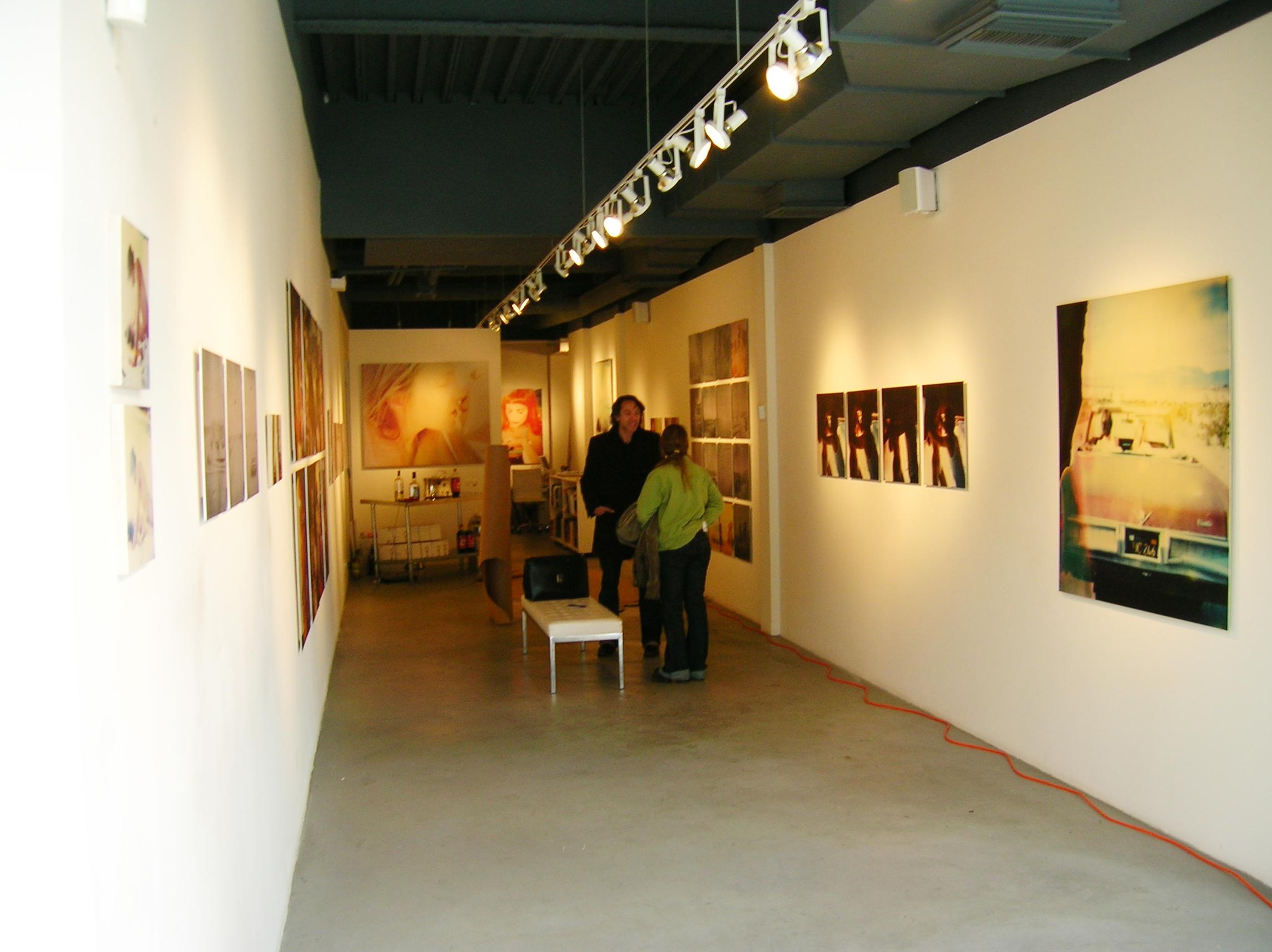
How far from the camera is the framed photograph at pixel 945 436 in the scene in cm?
594

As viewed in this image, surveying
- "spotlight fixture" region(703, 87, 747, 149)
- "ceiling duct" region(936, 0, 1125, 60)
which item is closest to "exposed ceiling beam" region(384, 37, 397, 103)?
"spotlight fixture" region(703, 87, 747, 149)

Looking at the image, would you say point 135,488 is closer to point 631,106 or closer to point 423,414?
point 631,106

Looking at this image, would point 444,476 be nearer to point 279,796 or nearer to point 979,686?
point 979,686

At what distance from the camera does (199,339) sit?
97.0 inches

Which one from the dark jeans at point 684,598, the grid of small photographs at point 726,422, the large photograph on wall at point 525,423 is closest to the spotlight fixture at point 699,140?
the dark jeans at point 684,598

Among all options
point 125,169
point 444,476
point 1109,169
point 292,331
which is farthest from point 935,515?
point 444,476

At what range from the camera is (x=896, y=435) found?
21.9 ft

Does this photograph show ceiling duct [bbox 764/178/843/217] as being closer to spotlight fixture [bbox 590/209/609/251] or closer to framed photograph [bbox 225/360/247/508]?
spotlight fixture [bbox 590/209/609/251]

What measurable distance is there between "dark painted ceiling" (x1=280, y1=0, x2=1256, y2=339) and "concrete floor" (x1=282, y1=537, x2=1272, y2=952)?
3248mm

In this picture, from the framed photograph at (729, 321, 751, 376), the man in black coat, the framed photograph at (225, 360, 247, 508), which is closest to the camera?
the framed photograph at (225, 360, 247, 508)

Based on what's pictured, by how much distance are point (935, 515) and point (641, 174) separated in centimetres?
268

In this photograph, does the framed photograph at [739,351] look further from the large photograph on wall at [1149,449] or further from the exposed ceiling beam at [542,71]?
the large photograph on wall at [1149,449]

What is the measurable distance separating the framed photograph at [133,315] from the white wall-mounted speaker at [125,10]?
31cm

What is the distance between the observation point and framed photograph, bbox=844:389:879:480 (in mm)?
6926
